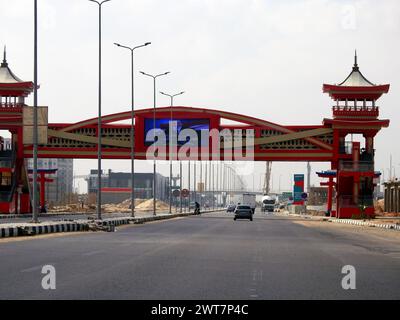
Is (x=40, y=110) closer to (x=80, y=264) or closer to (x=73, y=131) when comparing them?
(x=80, y=264)

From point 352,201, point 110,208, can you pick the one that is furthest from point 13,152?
point 110,208

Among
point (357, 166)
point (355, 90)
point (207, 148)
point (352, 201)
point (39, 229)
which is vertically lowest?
point (39, 229)

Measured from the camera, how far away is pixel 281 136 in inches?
3295

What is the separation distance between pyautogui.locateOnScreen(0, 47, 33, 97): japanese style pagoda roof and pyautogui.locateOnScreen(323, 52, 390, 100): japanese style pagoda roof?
28.6m

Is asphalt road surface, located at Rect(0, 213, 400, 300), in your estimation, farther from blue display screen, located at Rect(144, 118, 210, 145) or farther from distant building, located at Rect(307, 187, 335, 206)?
distant building, located at Rect(307, 187, 335, 206)

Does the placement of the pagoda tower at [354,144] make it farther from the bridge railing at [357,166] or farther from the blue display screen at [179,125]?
the blue display screen at [179,125]

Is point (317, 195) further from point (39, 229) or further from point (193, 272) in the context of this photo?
point (193, 272)

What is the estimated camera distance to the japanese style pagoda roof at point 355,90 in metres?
81.8

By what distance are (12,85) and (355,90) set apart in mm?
32695

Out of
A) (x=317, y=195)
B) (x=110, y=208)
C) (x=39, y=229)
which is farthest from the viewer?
(x=317, y=195)

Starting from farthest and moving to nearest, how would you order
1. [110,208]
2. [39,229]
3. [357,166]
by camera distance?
1. [110,208]
2. [357,166]
3. [39,229]

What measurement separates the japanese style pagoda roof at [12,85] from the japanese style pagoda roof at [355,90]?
1126 inches

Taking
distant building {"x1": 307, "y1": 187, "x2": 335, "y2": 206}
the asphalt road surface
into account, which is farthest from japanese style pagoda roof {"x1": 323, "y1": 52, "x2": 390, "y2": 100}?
distant building {"x1": 307, "y1": 187, "x2": 335, "y2": 206}
